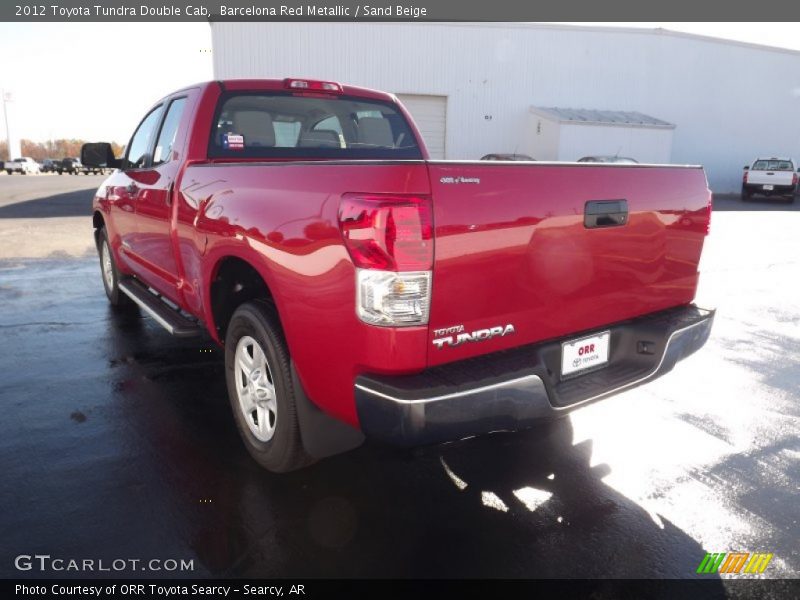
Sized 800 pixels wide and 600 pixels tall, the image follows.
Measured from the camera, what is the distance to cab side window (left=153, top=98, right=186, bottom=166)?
13.3 feet

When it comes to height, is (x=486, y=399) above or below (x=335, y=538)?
above

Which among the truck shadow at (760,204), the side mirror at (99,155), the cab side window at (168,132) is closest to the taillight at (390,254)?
the cab side window at (168,132)

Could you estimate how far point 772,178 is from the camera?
24.9 metres

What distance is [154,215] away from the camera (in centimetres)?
408

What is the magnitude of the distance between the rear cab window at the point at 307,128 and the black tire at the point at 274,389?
134 cm

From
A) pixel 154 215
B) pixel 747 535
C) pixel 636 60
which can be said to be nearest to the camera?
pixel 747 535

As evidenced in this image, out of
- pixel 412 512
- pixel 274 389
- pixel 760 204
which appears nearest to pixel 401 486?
pixel 412 512

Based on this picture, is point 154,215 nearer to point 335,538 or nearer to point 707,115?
point 335,538

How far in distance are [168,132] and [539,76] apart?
27958 millimetres

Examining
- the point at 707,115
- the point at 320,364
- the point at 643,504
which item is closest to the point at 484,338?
the point at 320,364

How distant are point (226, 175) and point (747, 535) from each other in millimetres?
2974

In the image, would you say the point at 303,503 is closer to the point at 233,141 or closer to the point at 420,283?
the point at 420,283

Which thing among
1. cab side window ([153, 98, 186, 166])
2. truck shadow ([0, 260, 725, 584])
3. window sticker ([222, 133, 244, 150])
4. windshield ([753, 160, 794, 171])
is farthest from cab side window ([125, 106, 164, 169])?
windshield ([753, 160, 794, 171])

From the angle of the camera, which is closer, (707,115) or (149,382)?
(149,382)
